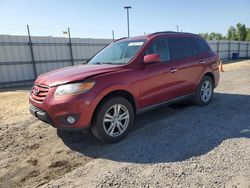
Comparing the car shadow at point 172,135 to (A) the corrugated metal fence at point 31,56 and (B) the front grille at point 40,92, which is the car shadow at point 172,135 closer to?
(B) the front grille at point 40,92

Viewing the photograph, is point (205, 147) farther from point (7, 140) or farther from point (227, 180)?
point (7, 140)

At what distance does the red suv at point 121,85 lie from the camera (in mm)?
3725

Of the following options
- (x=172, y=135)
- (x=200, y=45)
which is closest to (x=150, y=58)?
(x=172, y=135)

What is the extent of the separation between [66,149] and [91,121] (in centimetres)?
67

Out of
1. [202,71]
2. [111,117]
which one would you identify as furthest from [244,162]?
[202,71]

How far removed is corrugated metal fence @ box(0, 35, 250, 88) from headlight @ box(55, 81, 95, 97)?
10567mm

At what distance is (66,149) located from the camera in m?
4.00

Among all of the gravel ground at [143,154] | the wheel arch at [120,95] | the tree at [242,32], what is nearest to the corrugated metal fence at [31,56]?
the gravel ground at [143,154]

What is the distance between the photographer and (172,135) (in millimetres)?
4316

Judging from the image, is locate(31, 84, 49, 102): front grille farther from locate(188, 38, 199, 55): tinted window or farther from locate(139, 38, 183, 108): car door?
locate(188, 38, 199, 55): tinted window

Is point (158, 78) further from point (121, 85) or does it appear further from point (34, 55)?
point (34, 55)

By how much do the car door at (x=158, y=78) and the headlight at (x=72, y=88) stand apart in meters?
1.15

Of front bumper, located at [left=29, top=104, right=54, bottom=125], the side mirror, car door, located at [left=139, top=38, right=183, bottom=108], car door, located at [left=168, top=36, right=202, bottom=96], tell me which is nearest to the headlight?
front bumper, located at [left=29, top=104, right=54, bottom=125]

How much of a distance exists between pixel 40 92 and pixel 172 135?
2440 millimetres
